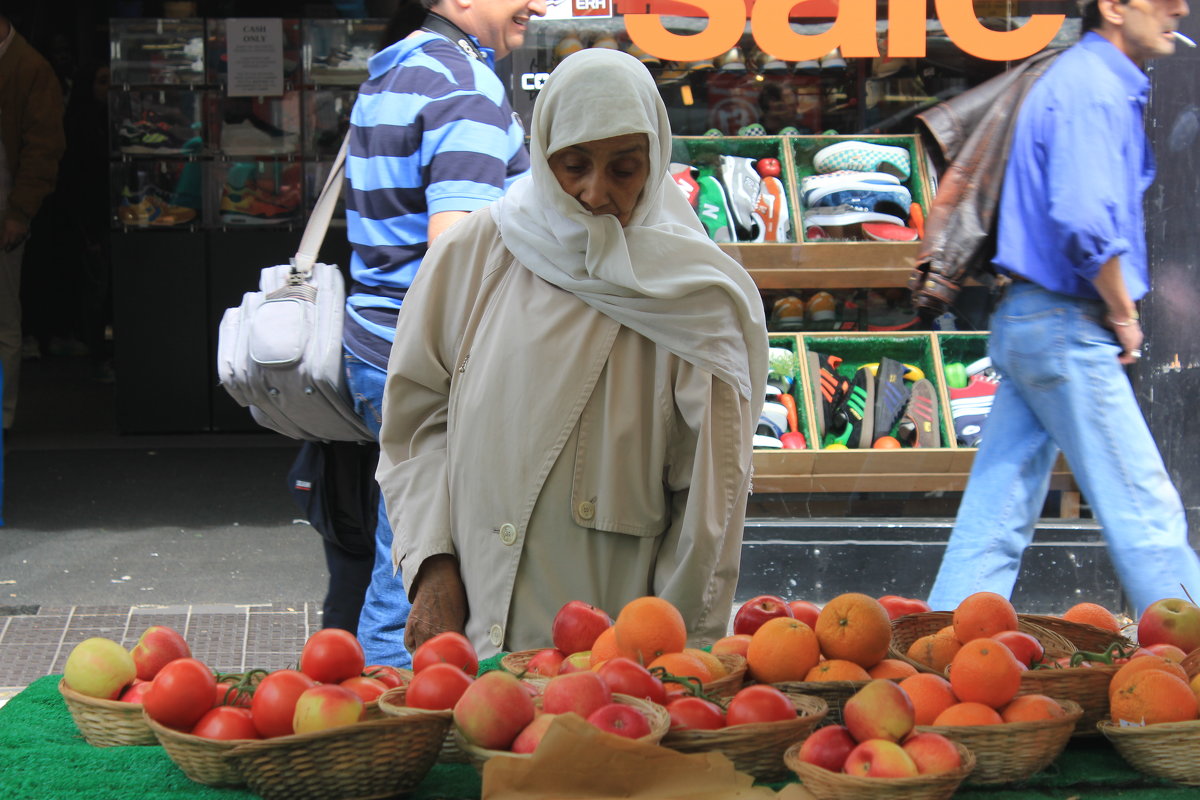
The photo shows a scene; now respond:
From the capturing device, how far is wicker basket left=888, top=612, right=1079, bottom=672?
2.21 m

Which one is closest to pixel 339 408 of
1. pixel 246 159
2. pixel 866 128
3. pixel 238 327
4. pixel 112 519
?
pixel 238 327

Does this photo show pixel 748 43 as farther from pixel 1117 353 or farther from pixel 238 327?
pixel 238 327

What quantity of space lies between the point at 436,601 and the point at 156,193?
20.8ft

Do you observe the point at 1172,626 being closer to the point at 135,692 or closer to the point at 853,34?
the point at 135,692

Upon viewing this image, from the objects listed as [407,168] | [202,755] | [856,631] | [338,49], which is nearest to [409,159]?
[407,168]

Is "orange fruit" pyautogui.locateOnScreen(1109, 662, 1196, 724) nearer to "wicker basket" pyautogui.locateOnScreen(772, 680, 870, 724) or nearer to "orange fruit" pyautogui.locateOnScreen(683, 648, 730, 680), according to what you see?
"wicker basket" pyautogui.locateOnScreen(772, 680, 870, 724)

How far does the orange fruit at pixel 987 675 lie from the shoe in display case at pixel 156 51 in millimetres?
7295

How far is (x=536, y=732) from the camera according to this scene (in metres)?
1.72

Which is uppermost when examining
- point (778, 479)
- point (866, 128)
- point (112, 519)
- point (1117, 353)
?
point (866, 128)

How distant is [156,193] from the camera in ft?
27.1

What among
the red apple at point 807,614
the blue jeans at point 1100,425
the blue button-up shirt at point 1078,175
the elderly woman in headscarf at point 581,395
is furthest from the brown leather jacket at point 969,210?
the red apple at point 807,614

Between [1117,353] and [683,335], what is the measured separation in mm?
1815

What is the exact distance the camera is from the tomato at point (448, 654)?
6.58ft

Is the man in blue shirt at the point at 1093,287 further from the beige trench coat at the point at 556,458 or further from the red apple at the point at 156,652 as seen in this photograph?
the red apple at the point at 156,652
